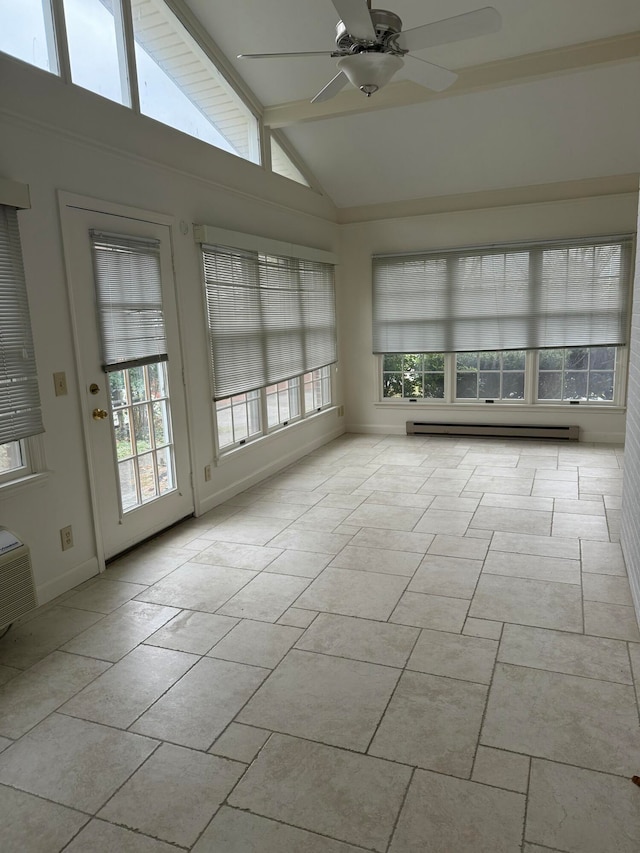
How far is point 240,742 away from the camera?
2113 millimetres

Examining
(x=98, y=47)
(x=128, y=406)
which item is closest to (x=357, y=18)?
(x=98, y=47)

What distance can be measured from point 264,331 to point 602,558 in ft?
10.5

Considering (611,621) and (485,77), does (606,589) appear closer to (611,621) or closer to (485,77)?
(611,621)

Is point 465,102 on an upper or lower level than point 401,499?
upper

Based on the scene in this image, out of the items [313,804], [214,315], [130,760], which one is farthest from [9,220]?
[313,804]

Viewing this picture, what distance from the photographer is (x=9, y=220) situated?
9.27 ft

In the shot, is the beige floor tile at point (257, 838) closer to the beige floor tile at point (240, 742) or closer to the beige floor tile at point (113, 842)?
the beige floor tile at point (113, 842)

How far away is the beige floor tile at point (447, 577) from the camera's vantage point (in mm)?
3184

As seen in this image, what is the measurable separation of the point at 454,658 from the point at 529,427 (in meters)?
4.57

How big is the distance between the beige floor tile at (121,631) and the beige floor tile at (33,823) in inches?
30.7

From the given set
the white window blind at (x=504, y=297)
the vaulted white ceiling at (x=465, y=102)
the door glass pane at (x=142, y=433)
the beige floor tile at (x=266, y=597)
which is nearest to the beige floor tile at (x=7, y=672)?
the beige floor tile at (x=266, y=597)

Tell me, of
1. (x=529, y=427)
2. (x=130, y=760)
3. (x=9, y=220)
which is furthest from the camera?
(x=529, y=427)

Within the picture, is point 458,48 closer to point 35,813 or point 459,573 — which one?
point 459,573

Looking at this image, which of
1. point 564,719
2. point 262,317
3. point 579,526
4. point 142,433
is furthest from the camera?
point 262,317
